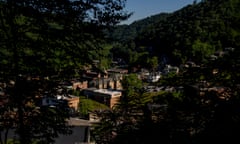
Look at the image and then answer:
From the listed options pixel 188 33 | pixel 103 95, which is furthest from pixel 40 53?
pixel 103 95

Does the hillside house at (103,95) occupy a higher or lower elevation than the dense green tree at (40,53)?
lower

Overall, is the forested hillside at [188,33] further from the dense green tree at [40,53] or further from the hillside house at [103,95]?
the hillside house at [103,95]

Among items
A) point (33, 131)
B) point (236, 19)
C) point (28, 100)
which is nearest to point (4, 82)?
point (28, 100)

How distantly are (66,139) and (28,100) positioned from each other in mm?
7945

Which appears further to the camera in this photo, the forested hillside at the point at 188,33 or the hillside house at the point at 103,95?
the hillside house at the point at 103,95

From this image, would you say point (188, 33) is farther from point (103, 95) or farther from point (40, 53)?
point (40, 53)

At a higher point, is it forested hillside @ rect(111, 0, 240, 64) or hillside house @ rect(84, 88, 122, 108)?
forested hillside @ rect(111, 0, 240, 64)

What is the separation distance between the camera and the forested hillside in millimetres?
3238

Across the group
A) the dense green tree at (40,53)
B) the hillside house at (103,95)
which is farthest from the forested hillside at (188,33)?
the hillside house at (103,95)

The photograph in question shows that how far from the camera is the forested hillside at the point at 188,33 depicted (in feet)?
10.6

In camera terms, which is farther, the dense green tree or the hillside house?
the hillside house

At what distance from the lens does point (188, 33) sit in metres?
23.4

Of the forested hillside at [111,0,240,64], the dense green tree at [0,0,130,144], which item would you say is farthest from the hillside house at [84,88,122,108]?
the dense green tree at [0,0,130,144]

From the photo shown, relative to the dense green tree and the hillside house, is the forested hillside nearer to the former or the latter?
the dense green tree
